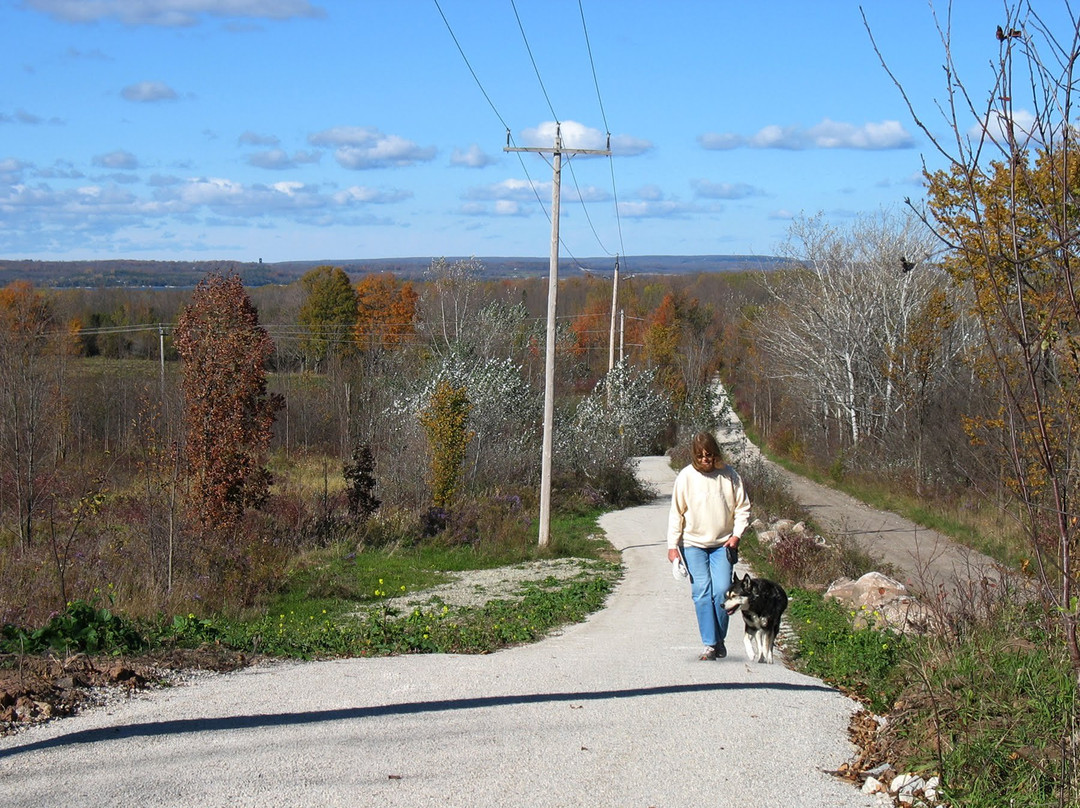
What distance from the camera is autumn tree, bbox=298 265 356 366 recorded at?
76.8 m

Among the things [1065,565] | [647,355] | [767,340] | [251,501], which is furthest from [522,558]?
[647,355]

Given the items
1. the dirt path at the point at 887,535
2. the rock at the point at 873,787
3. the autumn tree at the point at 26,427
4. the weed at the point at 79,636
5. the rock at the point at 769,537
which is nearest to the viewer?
the rock at the point at 873,787

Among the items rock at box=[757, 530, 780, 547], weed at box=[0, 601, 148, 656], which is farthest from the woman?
rock at box=[757, 530, 780, 547]

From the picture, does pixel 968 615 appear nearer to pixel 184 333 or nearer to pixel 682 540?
pixel 682 540

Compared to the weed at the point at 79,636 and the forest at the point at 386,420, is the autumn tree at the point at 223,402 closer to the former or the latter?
the forest at the point at 386,420

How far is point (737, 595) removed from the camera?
914 cm

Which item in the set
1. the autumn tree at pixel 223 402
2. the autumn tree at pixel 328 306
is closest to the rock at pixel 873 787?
the autumn tree at pixel 223 402

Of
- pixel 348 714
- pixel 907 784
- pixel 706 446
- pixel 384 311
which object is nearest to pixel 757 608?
pixel 706 446

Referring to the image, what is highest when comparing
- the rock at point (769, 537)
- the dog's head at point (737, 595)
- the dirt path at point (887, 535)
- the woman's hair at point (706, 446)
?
the woman's hair at point (706, 446)

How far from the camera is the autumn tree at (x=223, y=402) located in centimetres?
1972

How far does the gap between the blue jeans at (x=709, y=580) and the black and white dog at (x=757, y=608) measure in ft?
0.30

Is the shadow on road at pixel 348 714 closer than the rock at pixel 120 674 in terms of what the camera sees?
Yes

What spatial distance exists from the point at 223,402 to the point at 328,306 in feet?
207

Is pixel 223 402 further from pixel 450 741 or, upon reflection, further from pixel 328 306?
pixel 328 306
